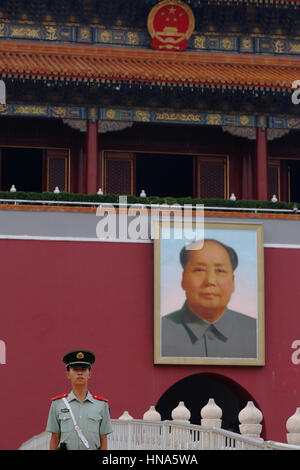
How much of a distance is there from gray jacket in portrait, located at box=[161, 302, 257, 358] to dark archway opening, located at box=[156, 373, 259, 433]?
6.65 feet

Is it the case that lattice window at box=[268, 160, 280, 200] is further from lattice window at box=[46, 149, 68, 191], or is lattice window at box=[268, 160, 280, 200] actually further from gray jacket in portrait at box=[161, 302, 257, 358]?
gray jacket in portrait at box=[161, 302, 257, 358]

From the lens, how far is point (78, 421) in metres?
9.16

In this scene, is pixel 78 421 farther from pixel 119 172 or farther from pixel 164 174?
pixel 164 174

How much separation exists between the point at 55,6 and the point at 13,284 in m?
7.65

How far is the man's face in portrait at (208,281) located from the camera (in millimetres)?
21469

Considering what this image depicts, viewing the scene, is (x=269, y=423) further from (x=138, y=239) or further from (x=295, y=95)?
(x=295, y=95)

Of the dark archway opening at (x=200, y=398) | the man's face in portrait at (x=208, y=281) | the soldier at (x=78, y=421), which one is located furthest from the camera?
the dark archway opening at (x=200, y=398)

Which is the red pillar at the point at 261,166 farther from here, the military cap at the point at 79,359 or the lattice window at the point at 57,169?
the military cap at the point at 79,359

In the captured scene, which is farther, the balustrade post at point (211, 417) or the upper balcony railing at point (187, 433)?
the balustrade post at point (211, 417)

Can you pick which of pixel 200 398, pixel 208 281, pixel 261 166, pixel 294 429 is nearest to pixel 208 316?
pixel 208 281

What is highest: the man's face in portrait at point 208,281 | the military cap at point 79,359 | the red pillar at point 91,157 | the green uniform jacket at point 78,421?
the red pillar at point 91,157

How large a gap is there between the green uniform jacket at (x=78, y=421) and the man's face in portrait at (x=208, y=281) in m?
12.2

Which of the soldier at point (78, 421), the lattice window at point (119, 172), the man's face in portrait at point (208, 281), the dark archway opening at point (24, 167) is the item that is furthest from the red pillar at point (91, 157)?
the soldier at point (78, 421)
